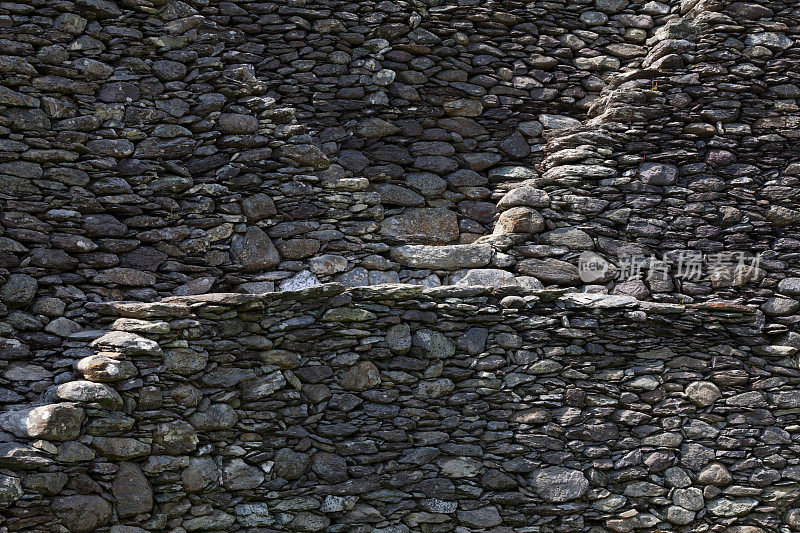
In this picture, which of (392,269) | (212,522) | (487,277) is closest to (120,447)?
(212,522)

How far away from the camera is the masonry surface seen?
7.53 metres

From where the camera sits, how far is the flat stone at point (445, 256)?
889cm

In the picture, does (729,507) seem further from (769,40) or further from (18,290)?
(18,290)

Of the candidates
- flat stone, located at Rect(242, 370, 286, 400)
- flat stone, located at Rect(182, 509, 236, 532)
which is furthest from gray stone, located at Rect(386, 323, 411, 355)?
flat stone, located at Rect(182, 509, 236, 532)

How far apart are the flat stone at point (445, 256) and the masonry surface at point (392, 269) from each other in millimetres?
27

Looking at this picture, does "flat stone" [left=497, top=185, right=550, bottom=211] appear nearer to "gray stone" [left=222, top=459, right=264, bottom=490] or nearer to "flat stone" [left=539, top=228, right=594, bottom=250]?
"flat stone" [left=539, top=228, right=594, bottom=250]

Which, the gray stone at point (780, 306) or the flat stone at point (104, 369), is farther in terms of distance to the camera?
the gray stone at point (780, 306)

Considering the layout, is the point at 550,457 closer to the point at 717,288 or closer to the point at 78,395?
the point at 717,288

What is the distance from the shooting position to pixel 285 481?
770 cm

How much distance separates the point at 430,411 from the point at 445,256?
1814mm

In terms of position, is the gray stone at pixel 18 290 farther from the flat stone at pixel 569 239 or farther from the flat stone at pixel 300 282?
the flat stone at pixel 569 239

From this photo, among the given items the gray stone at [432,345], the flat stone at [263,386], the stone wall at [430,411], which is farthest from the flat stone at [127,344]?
the gray stone at [432,345]

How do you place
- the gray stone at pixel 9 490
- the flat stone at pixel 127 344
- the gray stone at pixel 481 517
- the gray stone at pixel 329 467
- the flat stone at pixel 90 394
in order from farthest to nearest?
the gray stone at pixel 481 517 < the gray stone at pixel 329 467 < the flat stone at pixel 127 344 < the flat stone at pixel 90 394 < the gray stone at pixel 9 490

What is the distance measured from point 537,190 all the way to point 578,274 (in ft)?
3.59
